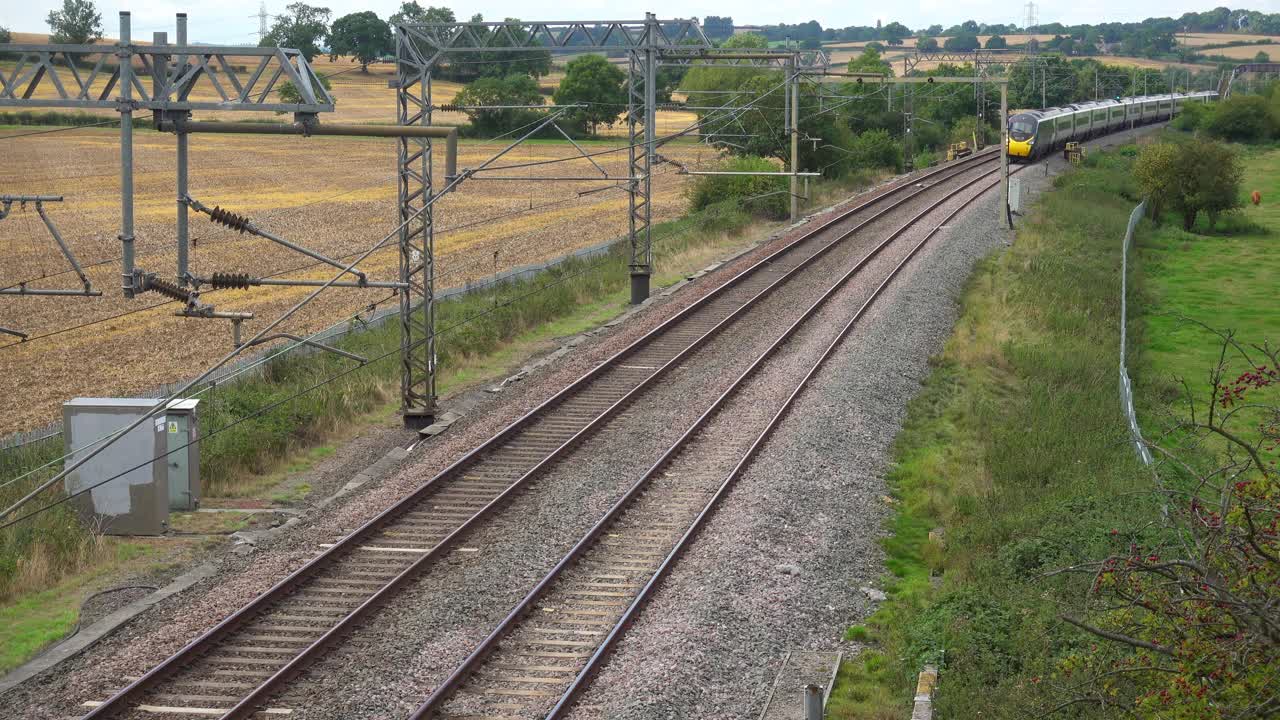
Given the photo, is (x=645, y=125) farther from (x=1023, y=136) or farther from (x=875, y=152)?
(x=875, y=152)

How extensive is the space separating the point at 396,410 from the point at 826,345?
28.9 ft

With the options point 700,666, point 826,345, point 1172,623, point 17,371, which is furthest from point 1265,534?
point 17,371

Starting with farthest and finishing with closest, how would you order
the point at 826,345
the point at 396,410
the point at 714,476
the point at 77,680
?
the point at 826,345 → the point at 396,410 → the point at 714,476 → the point at 77,680

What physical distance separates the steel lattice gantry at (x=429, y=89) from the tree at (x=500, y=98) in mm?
20762

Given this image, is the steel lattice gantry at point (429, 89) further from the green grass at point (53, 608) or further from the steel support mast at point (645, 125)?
the green grass at point (53, 608)

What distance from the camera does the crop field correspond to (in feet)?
95.2

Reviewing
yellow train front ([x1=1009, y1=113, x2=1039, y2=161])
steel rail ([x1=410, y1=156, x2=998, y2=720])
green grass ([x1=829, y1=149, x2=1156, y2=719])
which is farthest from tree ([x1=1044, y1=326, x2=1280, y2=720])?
yellow train front ([x1=1009, y1=113, x2=1039, y2=161])

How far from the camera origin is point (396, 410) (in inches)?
919

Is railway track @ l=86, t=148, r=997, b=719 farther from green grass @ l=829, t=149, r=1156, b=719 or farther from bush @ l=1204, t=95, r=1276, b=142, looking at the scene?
bush @ l=1204, t=95, r=1276, b=142

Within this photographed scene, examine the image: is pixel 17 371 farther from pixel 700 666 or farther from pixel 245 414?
pixel 700 666

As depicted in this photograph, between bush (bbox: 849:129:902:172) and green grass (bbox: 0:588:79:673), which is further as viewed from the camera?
bush (bbox: 849:129:902:172)

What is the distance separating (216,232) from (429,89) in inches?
1340

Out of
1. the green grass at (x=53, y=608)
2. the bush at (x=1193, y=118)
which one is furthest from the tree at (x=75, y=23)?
the bush at (x=1193, y=118)

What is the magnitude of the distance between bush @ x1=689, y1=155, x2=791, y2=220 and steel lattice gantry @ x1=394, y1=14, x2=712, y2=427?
495 inches
